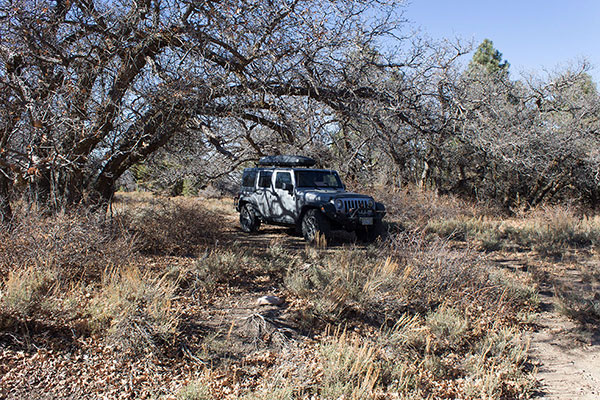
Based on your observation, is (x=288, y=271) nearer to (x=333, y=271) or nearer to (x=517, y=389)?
(x=333, y=271)

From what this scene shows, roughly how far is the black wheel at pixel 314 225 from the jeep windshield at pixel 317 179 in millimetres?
903

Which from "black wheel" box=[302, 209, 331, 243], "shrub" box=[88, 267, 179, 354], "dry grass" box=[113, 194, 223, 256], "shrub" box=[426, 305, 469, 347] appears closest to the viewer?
"shrub" box=[88, 267, 179, 354]

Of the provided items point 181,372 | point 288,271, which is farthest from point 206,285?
point 181,372

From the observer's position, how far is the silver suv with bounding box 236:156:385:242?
970 centimetres

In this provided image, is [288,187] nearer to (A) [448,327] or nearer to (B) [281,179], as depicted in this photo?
(B) [281,179]

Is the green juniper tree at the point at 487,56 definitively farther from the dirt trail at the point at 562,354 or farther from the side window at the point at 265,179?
the dirt trail at the point at 562,354

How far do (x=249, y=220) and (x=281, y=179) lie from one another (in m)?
1.62

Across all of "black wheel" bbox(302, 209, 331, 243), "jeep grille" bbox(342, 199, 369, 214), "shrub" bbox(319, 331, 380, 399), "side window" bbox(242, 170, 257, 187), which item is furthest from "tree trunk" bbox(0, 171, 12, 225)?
"jeep grille" bbox(342, 199, 369, 214)

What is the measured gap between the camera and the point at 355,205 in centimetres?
977

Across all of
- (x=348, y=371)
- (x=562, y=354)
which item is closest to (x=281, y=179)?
(x=348, y=371)

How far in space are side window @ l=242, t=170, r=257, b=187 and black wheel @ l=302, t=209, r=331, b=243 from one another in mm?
2482

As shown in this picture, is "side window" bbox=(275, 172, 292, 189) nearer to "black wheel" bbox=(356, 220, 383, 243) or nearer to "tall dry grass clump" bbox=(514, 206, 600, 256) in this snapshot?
"black wheel" bbox=(356, 220, 383, 243)

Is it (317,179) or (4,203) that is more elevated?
(317,179)

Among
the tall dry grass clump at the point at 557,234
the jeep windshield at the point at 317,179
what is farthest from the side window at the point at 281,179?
the tall dry grass clump at the point at 557,234
